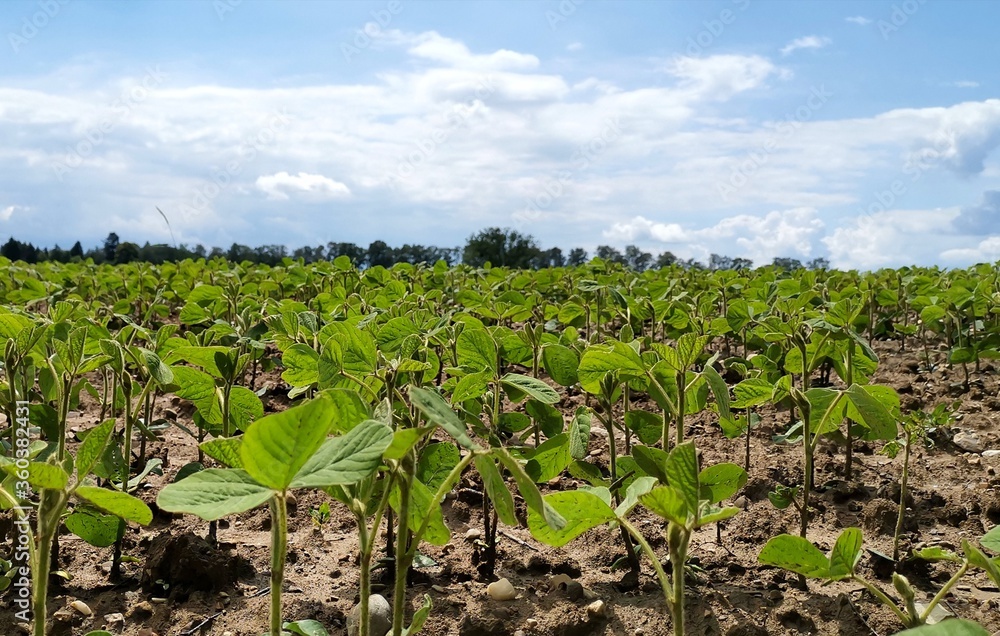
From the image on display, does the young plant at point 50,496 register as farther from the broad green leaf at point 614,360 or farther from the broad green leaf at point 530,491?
the broad green leaf at point 614,360

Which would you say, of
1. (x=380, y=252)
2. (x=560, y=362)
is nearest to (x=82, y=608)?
(x=560, y=362)

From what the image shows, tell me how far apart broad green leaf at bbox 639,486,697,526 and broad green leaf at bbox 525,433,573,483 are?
2.45ft

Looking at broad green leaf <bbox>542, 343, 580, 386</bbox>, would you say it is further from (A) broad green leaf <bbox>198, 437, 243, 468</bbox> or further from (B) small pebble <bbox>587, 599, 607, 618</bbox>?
(A) broad green leaf <bbox>198, 437, 243, 468</bbox>

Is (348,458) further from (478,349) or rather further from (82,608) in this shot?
(82,608)

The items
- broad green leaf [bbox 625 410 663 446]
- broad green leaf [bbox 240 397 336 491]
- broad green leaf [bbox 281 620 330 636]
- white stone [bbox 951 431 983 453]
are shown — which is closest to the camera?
broad green leaf [bbox 240 397 336 491]

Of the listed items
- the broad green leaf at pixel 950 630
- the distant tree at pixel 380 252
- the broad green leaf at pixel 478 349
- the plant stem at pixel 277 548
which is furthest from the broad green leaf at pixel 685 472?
the distant tree at pixel 380 252

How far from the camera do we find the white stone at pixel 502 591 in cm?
208

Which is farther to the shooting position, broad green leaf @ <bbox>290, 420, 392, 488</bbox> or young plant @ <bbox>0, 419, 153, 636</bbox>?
young plant @ <bbox>0, 419, 153, 636</bbox>

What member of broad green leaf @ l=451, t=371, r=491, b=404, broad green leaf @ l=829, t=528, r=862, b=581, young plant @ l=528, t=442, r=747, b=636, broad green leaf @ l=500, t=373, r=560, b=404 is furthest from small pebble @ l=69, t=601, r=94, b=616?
broad green leaf @ l=829, t=528, r=862, b=581

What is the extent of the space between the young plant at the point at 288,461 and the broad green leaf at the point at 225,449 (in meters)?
0.15

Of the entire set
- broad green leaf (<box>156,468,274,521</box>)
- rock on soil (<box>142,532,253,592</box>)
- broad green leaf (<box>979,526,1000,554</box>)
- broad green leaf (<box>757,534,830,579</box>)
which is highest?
broad green leaf (<box>156,468,274,521</box>)

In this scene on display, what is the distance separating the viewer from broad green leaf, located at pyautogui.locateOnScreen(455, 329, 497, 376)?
2018mm

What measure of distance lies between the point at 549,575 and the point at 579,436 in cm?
63

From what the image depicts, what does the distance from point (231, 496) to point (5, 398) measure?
158cm
